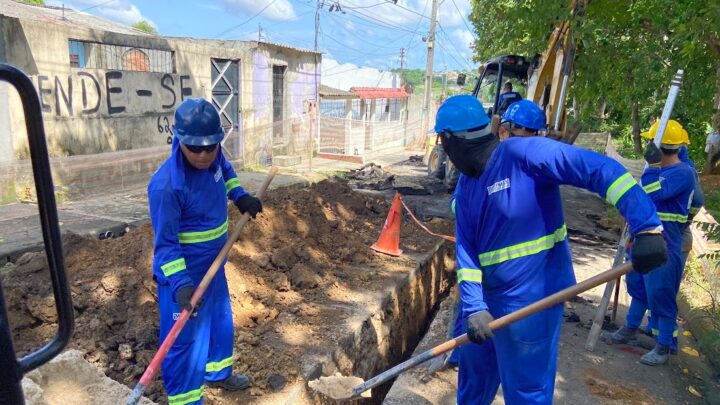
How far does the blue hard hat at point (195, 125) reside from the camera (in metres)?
2.84

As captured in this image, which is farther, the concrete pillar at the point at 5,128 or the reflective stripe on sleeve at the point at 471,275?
the concrete pillar at the point at 5,128

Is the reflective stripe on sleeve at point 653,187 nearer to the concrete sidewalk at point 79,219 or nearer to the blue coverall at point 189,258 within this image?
the blue coverall at point 189,258

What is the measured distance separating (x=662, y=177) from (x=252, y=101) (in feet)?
42.0

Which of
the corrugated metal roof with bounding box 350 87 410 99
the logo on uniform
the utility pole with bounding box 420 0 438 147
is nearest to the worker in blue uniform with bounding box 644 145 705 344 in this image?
the logo on uniform

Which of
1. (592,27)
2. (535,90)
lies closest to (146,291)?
(592,27)

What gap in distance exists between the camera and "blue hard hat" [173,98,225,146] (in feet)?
9.32

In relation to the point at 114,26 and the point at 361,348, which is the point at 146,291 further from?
the point at 114,26

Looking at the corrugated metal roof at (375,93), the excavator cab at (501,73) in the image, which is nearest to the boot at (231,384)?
the excavator cab at (501,73)

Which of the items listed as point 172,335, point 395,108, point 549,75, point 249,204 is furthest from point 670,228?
point 395,108

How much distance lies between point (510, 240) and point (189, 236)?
6.21 ft

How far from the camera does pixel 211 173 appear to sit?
3.11 m

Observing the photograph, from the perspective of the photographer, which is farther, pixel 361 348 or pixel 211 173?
pixel 361 348

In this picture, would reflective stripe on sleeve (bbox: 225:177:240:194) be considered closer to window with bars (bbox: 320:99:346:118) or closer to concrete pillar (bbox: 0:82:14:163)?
concrete pillar (bbox: 0:82:14:163)

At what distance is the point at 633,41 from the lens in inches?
361
